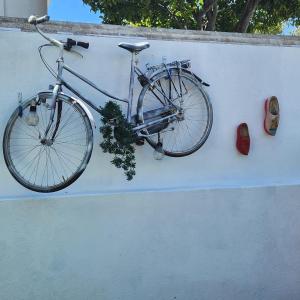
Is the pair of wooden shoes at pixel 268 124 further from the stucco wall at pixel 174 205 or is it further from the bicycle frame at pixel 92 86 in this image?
the bicycle frame at pixel 92 86

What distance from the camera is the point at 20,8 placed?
723 cm

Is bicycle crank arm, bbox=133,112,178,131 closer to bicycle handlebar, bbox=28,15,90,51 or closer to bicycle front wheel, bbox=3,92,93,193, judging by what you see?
bicycle front wheel, bbox=3,92,93,193

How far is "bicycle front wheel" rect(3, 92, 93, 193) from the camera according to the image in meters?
3.88

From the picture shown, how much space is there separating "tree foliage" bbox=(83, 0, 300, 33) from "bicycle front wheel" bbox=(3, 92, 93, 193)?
17.0 feet

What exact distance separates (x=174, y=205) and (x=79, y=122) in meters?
1.16

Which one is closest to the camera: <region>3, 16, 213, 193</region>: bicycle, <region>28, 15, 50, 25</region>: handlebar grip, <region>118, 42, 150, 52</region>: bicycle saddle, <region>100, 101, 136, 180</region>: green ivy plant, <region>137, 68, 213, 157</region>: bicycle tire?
<region>28, 15, 50, 25</region>: handlebar grip

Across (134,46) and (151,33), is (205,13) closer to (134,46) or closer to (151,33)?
(151,33)

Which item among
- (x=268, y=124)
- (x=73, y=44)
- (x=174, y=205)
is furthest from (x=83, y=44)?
(x=268, y=124)

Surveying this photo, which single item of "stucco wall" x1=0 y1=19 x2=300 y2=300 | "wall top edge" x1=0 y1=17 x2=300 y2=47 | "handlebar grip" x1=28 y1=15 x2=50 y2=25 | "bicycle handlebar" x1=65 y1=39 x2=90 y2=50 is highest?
"handlebar grip" x1=28 y1=15 x2=50 y2=25

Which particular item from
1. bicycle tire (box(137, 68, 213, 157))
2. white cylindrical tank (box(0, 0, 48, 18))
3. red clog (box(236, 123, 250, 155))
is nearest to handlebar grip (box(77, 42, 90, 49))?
bicycle tire (box(137, 68, 213, 157))

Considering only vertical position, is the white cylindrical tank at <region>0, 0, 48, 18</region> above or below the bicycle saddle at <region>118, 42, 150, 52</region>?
above

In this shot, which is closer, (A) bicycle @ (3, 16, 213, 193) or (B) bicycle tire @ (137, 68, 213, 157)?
(A) bicycle @ (3, 16, 213, 193)

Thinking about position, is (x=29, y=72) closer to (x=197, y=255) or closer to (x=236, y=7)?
(x=197, y=255)

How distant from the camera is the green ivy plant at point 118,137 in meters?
4.02
